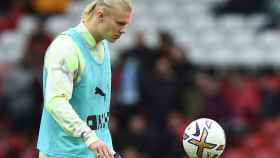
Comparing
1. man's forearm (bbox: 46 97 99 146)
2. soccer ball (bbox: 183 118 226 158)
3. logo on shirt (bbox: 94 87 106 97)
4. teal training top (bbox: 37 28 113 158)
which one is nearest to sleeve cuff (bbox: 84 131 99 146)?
man's forearm (bbox: 46 97 99 146)

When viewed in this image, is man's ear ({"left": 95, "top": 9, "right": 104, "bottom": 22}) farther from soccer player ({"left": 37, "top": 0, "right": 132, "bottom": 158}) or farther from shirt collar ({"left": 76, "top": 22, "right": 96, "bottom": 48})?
shirt collar ({"left": 76, "top": 22, "right": 96, "bottom": 48})

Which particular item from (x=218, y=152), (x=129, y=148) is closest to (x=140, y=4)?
(x=129, y=148)

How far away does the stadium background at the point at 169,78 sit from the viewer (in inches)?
520

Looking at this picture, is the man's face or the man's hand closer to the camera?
the man's hand

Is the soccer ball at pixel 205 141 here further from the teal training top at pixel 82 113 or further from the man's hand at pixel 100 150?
the man's hand at pixel 100 150

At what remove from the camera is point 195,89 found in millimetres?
13789

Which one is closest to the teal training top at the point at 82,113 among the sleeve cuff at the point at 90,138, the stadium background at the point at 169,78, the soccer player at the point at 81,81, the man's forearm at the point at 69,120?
the soccer player at the point at 81,81

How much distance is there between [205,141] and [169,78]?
583 cm

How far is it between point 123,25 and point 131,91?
6.62 metres

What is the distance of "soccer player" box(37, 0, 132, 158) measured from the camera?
6844 mm

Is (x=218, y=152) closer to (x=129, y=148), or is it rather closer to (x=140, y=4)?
(x=129, y=148)

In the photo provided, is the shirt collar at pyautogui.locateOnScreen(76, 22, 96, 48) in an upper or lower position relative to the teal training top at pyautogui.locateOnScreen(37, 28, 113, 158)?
upper

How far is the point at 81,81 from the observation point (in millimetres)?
7156

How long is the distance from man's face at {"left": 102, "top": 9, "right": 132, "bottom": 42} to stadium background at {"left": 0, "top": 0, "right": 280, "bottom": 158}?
5655 millimetres
